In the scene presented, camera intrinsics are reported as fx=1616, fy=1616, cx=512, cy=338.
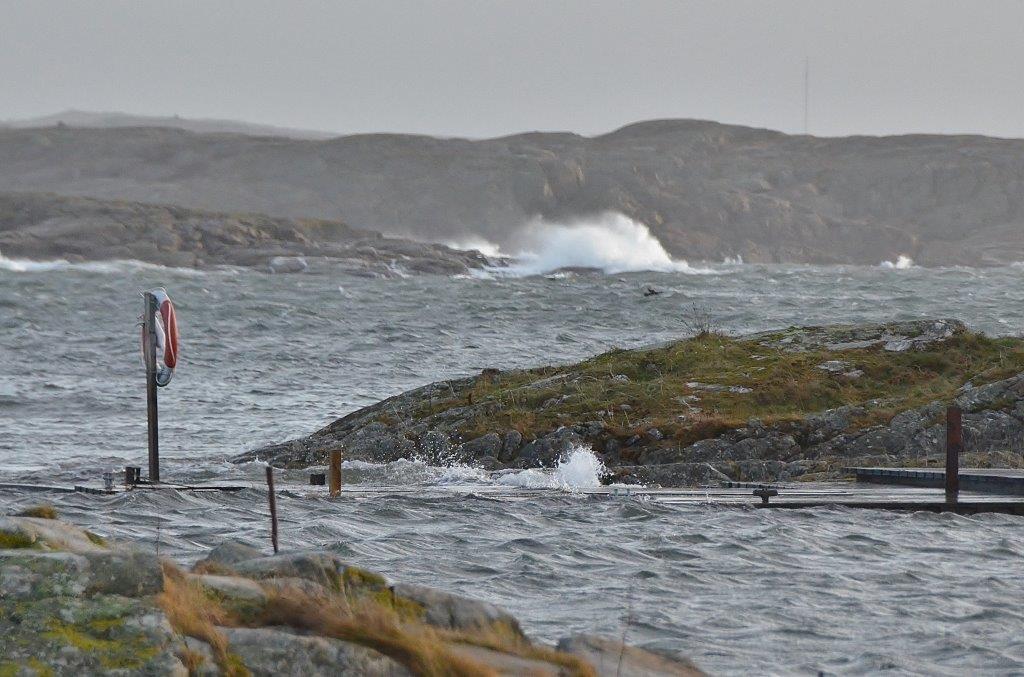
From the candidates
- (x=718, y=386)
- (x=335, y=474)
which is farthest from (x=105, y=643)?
(x=718, y=386)

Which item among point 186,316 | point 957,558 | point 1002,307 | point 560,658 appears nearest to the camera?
point 560,658

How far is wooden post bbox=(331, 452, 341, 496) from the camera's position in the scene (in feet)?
65.2

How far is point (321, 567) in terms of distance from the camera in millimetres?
10102

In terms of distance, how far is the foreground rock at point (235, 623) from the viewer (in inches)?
331

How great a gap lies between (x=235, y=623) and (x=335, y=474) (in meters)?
10.8

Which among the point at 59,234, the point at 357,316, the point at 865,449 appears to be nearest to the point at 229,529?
the point at 865,449

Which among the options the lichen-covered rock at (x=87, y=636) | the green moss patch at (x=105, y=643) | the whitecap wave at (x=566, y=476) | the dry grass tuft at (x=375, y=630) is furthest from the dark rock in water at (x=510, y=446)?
the green moss patch at (x=105, y=643)

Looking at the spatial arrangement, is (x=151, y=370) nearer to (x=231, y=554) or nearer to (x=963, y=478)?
(x=963, y=478)

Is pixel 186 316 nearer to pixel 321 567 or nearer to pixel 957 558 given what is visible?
pixel 957 558

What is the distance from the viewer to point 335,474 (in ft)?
65.2

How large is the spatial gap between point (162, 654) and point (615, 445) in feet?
51.8

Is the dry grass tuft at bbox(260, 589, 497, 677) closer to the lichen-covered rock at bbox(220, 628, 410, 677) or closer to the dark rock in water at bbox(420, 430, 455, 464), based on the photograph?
the lichen-covered rock at bbox(220, 628, 410, 677)

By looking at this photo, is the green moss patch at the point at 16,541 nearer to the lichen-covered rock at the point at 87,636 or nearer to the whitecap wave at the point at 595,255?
the lichen-covered rock at the point at 87,636

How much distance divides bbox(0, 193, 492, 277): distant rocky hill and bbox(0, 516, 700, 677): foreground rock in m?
108
